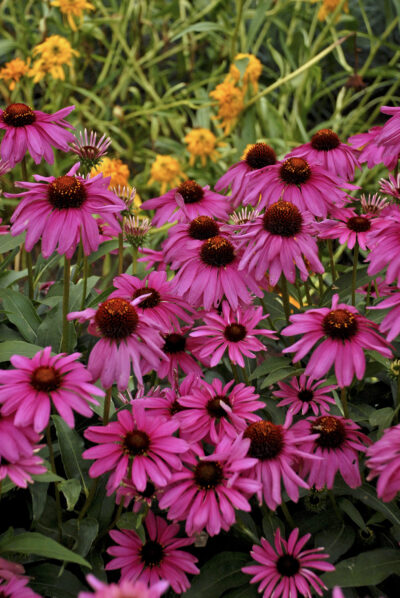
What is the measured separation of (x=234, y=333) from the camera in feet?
2.87

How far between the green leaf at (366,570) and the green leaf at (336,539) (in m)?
0.03

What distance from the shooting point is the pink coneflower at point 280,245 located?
2.68ft

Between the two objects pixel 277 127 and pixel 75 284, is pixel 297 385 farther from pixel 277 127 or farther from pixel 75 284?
pixel 277 127

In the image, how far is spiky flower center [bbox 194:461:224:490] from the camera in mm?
697

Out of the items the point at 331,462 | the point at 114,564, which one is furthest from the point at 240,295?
the point at 114,564

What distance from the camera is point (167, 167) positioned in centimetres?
217

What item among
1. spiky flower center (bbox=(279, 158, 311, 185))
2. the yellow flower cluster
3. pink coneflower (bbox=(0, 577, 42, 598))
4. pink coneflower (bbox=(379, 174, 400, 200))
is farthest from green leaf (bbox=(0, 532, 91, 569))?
the yellow flower cluster

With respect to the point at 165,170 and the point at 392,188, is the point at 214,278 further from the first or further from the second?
the point at 165,170

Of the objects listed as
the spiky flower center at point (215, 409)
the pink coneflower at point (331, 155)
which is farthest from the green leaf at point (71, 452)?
the pink coneflower at point (331, 155)

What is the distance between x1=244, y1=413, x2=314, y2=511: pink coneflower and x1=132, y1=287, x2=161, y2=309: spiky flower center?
0.83 feet

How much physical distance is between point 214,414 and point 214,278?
19 centimetres

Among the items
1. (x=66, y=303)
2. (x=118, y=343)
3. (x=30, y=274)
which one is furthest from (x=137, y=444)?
(x=30, y=274)

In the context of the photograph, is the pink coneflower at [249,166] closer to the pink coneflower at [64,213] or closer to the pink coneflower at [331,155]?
the pink coneflower at [331,155]

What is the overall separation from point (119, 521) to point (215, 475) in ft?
0.42
